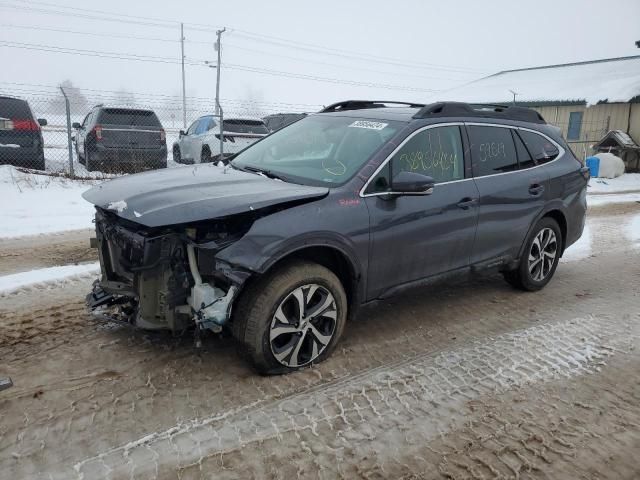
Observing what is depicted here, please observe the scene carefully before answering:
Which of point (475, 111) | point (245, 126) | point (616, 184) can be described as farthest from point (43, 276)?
point (616, 184)

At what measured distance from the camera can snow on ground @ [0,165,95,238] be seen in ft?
23.8

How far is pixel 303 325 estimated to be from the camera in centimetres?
334

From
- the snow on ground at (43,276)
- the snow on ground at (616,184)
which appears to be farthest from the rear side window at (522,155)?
the snow on ground at (616,184)

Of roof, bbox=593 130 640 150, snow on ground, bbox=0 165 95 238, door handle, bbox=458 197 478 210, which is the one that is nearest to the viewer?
door handle, bbox=458 197 478 210

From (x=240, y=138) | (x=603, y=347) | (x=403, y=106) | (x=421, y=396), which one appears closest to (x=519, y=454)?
(x=421, y=396)

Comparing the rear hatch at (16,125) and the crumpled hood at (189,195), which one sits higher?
the rear hatch at (16,125)

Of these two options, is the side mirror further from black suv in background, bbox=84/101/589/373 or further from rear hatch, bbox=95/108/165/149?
rear hatch, bbox=95/108/165/149

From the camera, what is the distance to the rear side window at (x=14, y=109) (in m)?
10.0

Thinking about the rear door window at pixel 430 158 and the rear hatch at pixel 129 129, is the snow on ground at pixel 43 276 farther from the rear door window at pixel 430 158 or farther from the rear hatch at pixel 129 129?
the rear hatch at pixel 129 129

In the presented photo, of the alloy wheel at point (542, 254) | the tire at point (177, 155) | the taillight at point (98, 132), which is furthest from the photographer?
the tire at point (177, 155)

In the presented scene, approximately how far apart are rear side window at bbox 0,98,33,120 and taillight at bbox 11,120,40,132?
0.08m

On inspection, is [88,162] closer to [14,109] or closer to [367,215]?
[14,109]

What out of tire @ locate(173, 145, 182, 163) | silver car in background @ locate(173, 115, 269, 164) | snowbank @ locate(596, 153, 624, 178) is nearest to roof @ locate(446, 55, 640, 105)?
snowbank @ locate(596, 153, 624, 178)

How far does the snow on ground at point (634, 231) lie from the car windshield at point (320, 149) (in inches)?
220
